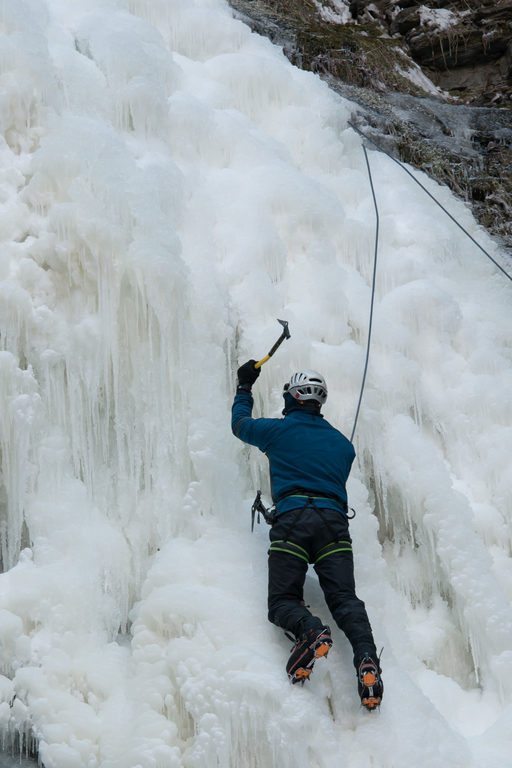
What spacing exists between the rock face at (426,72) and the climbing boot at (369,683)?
484 cm

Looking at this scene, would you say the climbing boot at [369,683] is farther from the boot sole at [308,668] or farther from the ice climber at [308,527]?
the boot sole at [308,668]

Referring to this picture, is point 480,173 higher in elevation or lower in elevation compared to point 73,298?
lower

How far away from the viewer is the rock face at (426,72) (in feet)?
24.4

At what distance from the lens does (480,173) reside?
24.7 feet

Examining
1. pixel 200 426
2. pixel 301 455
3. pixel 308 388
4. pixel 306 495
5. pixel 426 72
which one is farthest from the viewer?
pixel 426 72

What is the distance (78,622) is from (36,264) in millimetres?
2087

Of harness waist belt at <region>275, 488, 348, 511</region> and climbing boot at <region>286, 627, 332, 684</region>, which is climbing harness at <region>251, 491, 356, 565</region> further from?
climbing boot at <region>286, 627, 332, 684</region>

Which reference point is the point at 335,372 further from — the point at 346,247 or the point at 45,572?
the point at 45,572

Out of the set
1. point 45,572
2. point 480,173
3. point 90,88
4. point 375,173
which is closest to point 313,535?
point 45,572

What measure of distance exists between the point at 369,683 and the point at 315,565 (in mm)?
623

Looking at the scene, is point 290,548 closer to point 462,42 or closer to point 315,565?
point 315,565

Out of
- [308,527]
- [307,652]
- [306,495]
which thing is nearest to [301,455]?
[306,495]

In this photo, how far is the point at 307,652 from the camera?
313cm

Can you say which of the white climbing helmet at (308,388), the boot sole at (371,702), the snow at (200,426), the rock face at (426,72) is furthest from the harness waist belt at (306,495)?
the rock face at (426,72)
